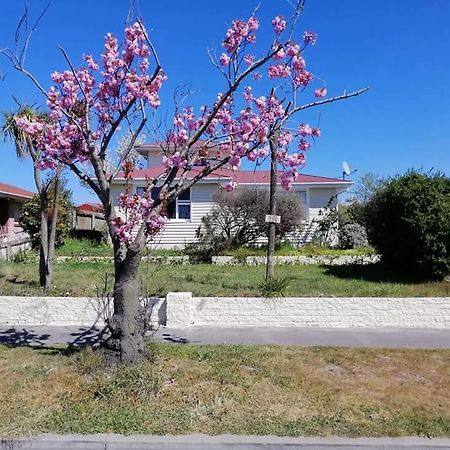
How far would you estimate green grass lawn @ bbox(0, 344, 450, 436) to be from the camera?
460cm

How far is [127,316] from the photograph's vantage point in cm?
600

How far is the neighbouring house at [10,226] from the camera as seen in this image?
17391mm

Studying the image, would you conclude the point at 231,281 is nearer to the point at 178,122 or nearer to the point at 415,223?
the point at 415,223

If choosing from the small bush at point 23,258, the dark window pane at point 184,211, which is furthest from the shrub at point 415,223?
the small bush at point 23,258

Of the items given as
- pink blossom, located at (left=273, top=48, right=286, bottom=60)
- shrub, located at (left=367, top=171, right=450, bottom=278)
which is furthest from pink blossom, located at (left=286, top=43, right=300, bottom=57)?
shrub, located at (left=367, top=171, right=450, bottom=278)

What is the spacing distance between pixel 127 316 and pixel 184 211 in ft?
51.1

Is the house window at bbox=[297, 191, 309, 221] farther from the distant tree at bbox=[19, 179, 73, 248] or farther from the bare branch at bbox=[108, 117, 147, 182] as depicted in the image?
the bare branch at bbox=[108, 117, 147, 182]

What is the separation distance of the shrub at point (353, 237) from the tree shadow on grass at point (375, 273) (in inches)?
166

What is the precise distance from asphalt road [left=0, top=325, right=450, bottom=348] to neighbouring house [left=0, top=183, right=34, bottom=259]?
9234 mm

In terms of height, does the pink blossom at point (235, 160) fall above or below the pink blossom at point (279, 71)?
below

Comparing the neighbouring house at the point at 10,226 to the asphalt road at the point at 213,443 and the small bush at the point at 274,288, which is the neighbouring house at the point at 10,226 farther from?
the asphalt road at the point at 213,443

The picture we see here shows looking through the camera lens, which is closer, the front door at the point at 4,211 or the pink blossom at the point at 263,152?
the pink blossom at the point at 263,152

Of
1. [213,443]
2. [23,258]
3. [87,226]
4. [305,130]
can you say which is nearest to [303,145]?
[305,130]

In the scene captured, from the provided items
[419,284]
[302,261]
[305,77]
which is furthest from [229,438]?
[302,261]
